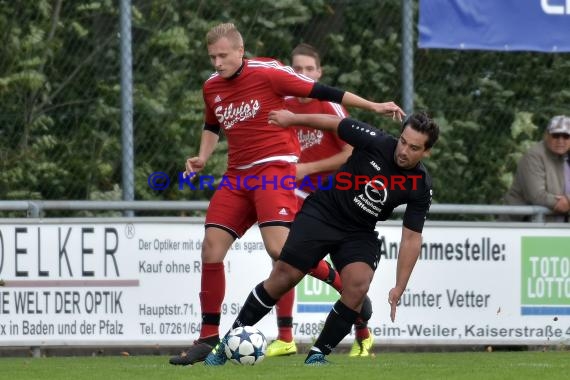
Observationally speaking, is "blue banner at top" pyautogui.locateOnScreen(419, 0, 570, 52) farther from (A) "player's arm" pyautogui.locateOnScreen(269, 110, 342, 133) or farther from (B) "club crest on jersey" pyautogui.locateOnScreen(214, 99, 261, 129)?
(A) "player's arm" pyautogui.locateOnScreen(269, 110, 342, 133)

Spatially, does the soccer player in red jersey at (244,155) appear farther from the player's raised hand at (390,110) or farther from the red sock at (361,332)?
the red sock at (361,332)

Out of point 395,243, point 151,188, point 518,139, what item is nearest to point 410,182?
point 395,243

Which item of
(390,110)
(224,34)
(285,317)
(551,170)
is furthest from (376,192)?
(551,170)

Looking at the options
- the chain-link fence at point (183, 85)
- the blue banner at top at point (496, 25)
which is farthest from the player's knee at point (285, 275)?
the blue banner at top at point (496, 25)

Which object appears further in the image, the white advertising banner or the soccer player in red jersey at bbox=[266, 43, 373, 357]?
the white advertising banner

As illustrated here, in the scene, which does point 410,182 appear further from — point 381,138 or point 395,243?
point 395,243

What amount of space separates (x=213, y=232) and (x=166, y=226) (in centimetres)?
248

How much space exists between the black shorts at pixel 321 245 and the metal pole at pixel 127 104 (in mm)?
3582

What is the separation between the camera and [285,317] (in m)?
11.3

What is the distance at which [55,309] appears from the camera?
11.9m

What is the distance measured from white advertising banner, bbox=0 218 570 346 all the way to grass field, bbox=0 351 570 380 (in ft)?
1.35

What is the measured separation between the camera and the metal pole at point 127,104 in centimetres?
1238

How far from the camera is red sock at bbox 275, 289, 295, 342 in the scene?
11.2 m

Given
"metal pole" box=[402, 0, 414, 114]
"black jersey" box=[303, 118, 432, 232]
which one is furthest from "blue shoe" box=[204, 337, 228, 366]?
"metal pole" box=[402, 0, 414, 114]
